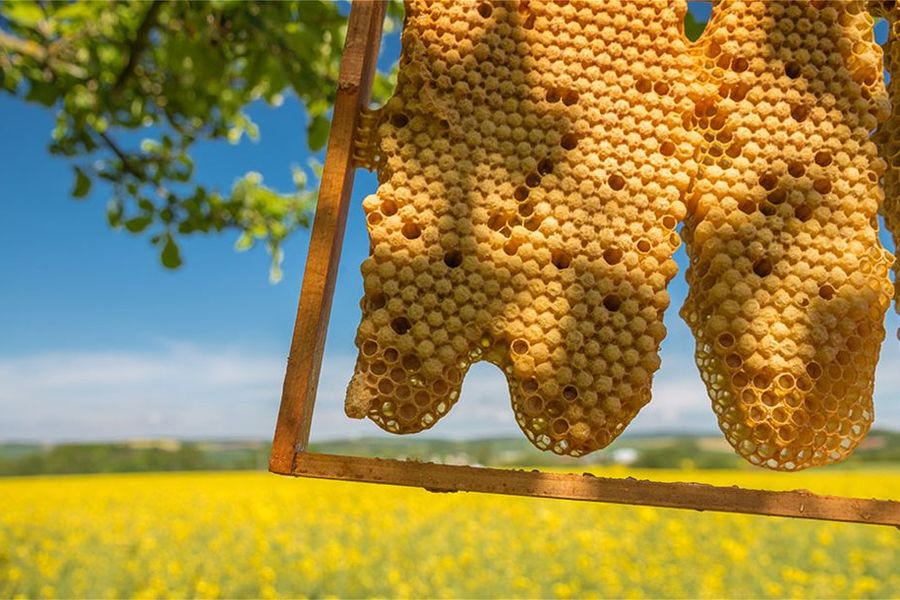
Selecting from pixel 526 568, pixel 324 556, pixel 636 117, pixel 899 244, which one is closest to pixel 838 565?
pixel 526 568

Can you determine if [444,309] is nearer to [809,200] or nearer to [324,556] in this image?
[809,200]

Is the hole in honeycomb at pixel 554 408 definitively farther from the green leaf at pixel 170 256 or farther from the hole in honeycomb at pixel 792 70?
the green leaf at pixel 170 256

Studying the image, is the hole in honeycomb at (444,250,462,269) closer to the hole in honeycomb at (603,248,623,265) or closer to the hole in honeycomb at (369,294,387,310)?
the hole in honeycomb at (369,294,387,310)

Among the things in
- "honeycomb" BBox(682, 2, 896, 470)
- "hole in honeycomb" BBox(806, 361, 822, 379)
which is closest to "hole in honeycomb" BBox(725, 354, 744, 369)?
"honeycomb" BBox(682, 2, 896, 470)

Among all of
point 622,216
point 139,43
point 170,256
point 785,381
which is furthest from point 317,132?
point 785,381

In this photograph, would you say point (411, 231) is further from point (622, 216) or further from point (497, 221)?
point (622, 216)
